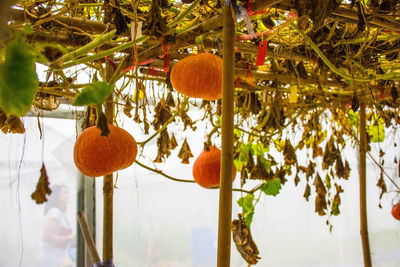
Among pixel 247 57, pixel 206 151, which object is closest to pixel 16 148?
pixel 206 151

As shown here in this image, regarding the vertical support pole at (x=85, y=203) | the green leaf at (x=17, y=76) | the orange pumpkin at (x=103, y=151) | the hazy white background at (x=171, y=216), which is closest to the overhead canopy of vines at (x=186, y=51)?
the green leaf at (x=17, y=76)

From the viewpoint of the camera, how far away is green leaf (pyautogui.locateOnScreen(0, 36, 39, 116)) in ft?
0.84

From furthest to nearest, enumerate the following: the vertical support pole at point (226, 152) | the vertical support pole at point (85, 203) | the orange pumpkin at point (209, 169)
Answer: the vertical support pole at point (85, 203), the orange pumpkin at point (209, 169), the vertical support pole at point (226, 152)

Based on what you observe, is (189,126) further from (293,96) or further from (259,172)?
(293,96)

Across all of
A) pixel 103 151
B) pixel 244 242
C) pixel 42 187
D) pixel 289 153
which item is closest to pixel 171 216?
pixel 289 153

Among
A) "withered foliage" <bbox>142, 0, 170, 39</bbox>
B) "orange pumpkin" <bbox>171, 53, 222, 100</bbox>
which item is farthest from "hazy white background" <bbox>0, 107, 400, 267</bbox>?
"withered foliage" <bbox>142, 0, 170, 39</bbox>

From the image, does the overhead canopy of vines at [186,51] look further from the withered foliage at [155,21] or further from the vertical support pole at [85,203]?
the vertical support pole at [85,203]

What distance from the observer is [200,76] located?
86 cm

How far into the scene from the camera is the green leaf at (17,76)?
10.0 inches

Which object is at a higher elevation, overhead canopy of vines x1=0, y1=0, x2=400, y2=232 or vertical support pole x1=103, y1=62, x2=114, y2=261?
overhead canopy of vines x1=0, y1=0, x2=400, y2=232

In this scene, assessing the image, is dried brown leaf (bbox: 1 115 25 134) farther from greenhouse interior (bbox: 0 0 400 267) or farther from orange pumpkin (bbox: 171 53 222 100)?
orange pumpkin (bbox: 171 53 222 100)

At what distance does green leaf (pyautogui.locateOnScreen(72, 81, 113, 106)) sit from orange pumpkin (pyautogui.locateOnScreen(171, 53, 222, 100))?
55 centimetres

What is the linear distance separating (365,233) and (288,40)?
1.17 m

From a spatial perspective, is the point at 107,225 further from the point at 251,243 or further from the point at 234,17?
the point at 234,17
